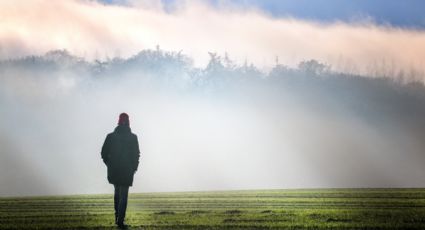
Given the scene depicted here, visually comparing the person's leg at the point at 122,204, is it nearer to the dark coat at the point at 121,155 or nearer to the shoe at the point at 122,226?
the shoe at the point at 122,226

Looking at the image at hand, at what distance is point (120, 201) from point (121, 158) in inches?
40.8

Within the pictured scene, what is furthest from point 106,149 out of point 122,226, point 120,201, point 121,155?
point 122,226

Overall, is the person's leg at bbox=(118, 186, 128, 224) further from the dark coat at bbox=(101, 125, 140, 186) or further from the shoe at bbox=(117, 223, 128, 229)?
the dark coat at bbox=(101, 125, 140, 186)

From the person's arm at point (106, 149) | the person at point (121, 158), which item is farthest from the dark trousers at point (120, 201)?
the person's arm at point (106, 149)

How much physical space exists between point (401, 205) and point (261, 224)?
8.11 metres

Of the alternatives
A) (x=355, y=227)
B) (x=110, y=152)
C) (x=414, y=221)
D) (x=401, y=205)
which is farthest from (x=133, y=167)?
(x=401, y=205)

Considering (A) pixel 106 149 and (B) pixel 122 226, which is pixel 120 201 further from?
(A) pixel 106 149

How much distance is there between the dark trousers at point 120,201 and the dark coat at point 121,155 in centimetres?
18

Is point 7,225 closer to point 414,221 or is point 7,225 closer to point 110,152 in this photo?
point 110,152

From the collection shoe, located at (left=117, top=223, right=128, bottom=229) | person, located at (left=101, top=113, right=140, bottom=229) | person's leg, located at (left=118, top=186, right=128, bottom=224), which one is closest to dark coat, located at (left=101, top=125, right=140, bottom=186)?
person, located at (left=101, top=113, right=140, bottom=229)

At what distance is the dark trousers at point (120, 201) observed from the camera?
18.1 m

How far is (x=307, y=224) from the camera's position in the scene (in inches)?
696

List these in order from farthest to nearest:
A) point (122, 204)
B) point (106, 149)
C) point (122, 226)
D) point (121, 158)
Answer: point (106, 149) → point (121, 158) → point (122, 204) → point (122, 226)

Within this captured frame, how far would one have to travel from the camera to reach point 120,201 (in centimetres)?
1830
